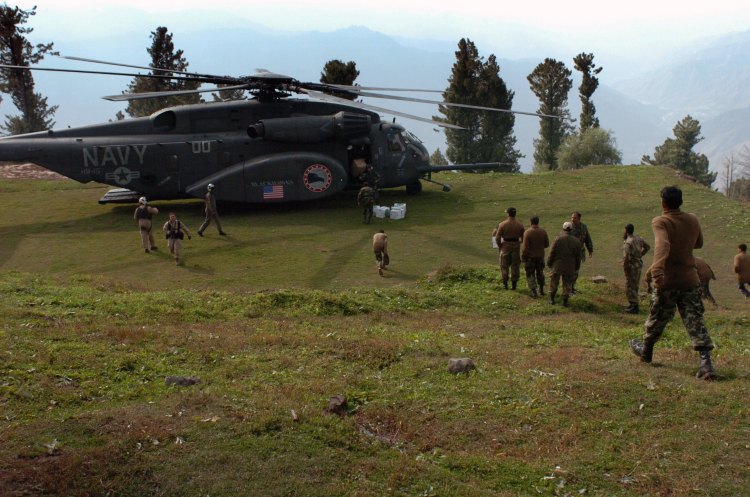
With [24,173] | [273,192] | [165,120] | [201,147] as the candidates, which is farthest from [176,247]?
[24,173]

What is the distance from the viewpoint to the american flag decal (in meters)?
21.9

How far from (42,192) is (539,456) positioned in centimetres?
2395

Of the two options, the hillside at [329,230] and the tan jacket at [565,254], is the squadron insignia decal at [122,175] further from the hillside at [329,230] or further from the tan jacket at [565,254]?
the tan jacket at [565,254]

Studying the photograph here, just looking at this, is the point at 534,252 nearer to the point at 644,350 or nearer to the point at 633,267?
the point at 633,267

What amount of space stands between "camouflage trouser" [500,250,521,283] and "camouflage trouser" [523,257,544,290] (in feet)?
0.92

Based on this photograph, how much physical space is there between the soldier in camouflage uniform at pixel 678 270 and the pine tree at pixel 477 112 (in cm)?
3526

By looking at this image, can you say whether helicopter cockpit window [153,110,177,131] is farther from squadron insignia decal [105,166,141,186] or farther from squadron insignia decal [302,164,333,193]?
squadron insignia decal [302,164,333,193]

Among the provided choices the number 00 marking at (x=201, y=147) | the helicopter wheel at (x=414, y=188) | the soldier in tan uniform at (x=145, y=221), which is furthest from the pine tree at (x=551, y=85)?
the soldier in tan uniform at (x=145, y=221)

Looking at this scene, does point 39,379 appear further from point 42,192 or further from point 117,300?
point 42,192

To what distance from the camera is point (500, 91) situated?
46281mm

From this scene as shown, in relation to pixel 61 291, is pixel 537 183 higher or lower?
higher

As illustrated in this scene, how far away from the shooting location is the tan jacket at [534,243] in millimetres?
13609

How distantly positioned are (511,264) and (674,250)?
253 inches

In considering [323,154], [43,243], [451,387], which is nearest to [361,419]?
[451,387]
